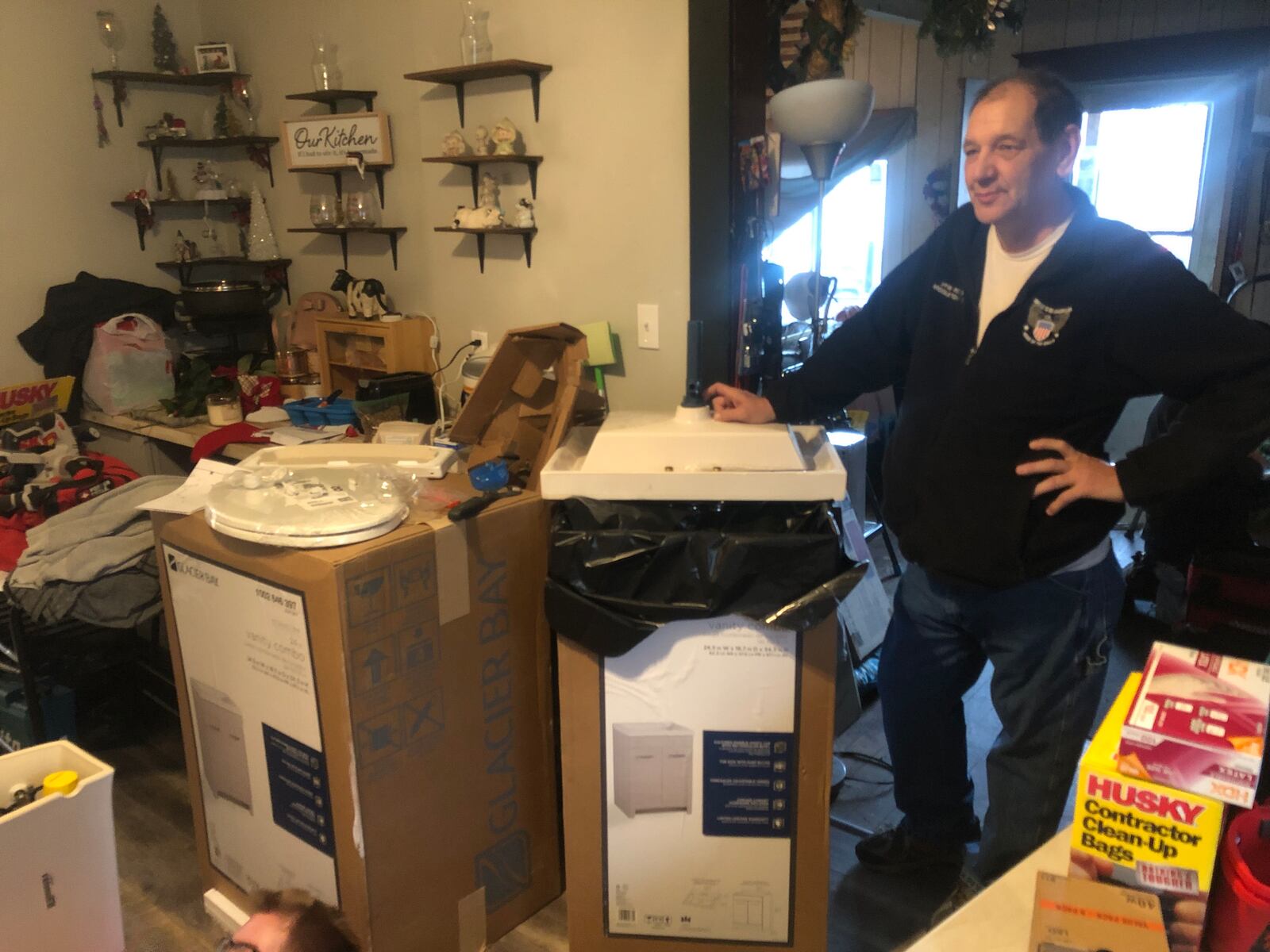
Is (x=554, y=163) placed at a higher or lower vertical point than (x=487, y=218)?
higher

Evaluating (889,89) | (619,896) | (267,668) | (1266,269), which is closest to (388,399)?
(267,668)

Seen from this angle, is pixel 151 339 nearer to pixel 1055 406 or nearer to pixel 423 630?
pixel 423 630

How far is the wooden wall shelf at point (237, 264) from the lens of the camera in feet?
10.2

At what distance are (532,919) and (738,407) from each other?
1055mm

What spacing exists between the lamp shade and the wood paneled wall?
2.36m

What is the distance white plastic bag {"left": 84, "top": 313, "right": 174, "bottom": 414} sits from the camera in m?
2.90

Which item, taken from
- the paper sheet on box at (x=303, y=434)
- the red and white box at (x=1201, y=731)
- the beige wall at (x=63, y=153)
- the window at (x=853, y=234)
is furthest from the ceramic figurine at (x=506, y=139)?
the window at (x=853, y=234)

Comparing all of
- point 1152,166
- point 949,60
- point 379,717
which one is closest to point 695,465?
point 379,717

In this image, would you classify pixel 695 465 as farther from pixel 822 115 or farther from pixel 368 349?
pixel 368 349

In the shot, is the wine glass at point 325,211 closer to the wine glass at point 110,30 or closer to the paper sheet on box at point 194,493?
the wine glass at point 110,30

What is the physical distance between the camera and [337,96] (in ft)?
8.71

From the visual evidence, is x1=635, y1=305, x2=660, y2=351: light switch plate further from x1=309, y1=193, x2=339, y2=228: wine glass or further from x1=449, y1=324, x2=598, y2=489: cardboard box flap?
x1=309, y1=193, x2=339, y2=228: wine glass

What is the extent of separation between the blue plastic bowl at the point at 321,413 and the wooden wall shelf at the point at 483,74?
2.74 ft

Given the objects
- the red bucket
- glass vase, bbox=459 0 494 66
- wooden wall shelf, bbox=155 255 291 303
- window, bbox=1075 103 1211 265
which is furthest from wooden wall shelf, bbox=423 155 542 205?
window, bbox=1075 103 1211 265
